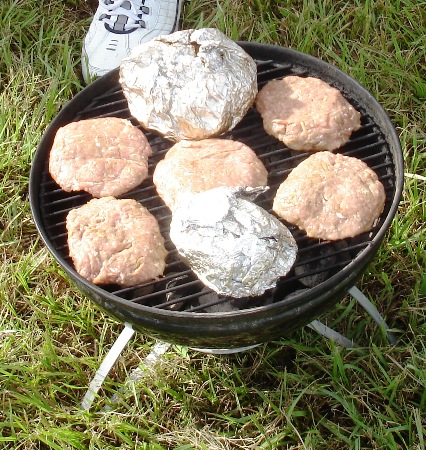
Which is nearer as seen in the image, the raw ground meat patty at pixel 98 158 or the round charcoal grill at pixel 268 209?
the round charcoal grill at pixel 268 209

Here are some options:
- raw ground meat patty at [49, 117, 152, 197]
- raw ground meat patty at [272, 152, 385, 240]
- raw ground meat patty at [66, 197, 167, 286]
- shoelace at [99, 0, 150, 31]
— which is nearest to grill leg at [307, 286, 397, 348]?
raw ground meat patty at [272, 152, 385, 240]

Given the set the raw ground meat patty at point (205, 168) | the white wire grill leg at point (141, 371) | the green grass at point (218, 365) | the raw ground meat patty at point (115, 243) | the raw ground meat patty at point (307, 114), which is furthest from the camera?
the white wire grill leg at point (141, 371)

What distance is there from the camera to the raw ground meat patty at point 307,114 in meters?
2.29

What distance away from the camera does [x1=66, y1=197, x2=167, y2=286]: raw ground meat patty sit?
205 centimetres

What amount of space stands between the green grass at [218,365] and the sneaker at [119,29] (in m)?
0.25

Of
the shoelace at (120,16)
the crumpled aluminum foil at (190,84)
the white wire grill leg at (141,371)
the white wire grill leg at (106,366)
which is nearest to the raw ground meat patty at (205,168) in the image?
the crumpled aluminum foil at (190,84)

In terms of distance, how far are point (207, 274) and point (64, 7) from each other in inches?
→ 100

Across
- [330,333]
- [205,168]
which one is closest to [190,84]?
[205,168]

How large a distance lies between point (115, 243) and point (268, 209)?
510 mm

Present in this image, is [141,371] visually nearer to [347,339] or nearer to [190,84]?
[347,339]

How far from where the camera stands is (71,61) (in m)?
3.61

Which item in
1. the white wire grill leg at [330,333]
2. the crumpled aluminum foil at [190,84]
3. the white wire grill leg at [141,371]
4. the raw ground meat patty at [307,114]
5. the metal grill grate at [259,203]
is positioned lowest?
the white wire grill leg at [141,371]

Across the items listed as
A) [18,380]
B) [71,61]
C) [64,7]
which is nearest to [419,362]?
[18,380]

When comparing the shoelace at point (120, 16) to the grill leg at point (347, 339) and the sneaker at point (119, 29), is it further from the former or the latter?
the grill leg at point (347, 339)
